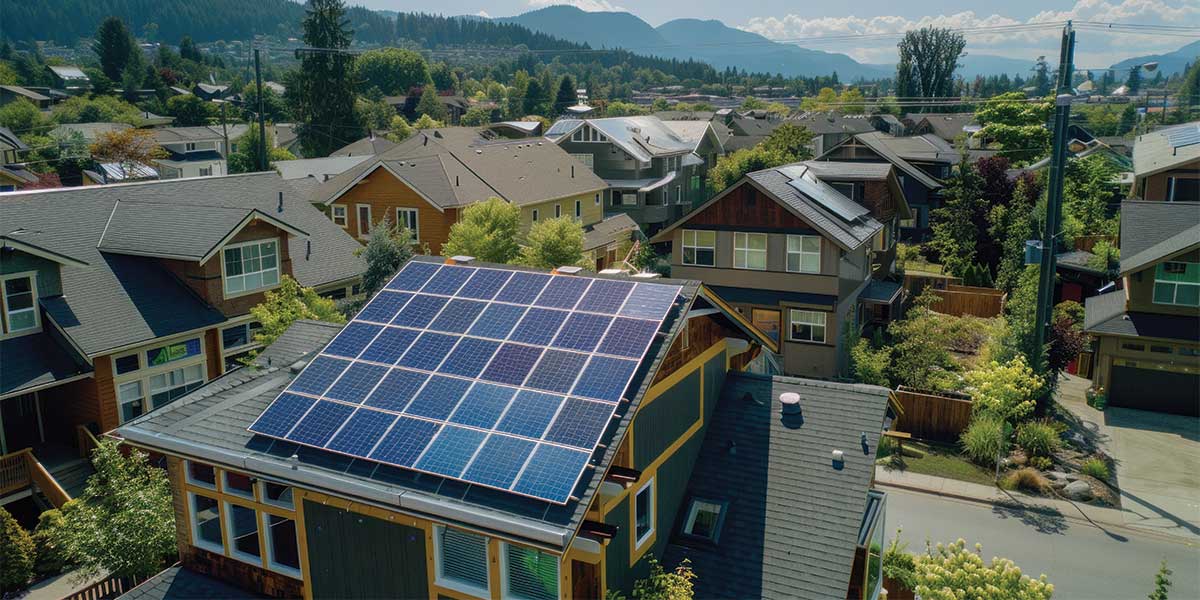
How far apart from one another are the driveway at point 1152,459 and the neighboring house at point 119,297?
2635cm

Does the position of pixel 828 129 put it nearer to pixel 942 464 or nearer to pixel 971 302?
pixel 971 302

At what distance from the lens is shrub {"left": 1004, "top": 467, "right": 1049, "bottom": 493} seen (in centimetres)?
2389

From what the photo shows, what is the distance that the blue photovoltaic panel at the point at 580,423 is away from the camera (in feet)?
35.2

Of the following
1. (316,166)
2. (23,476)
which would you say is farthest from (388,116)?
(23,476)

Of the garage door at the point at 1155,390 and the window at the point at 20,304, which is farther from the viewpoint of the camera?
the garage door at the point at 1155,390

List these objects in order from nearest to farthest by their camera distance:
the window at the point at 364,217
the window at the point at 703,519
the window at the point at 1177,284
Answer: the window at the point at 703,519, the window at the point at 1177,284, the window at the point at 364,217

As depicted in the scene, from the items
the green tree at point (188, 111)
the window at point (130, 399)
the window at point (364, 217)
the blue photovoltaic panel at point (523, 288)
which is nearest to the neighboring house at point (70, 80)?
the green tree at point (188, 111)

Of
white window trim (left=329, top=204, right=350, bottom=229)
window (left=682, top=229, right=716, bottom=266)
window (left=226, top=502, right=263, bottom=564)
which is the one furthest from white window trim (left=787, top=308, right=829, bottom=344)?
white window trim (left=329, top=204, right=350, bottom=229)

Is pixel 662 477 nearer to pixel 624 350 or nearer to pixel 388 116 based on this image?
pixel 624 350

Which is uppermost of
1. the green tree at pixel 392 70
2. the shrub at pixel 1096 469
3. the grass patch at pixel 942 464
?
the green tree at pixel 392 70

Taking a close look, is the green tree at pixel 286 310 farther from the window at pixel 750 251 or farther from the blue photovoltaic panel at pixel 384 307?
the window at pixel 750 251

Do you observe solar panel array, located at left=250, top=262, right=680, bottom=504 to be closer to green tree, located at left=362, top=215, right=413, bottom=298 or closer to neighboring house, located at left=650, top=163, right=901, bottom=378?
green tree, located at left=362, top=215, right=413, bottom=298

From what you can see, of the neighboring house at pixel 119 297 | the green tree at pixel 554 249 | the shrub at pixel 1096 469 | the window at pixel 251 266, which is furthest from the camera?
the green tree at pixel 554 249

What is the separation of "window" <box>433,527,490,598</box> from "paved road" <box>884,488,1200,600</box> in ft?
45.3
